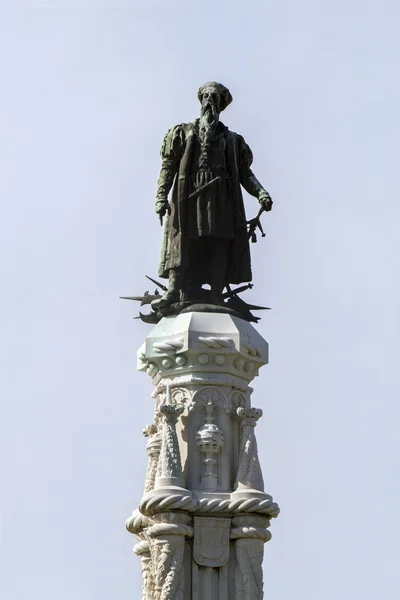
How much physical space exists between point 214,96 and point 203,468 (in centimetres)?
533

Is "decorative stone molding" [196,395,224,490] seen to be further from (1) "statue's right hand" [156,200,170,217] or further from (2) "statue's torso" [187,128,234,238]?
(1) "statue's right hand" [156,200,170,217]

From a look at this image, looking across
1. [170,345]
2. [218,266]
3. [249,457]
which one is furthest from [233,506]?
[218,266]

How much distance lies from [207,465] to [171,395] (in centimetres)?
114

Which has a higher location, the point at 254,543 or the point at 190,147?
the point at 190,147

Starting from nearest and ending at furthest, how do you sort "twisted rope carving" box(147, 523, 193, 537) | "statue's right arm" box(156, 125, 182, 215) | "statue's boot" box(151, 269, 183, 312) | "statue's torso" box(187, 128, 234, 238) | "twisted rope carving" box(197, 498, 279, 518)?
"twisted rope carving" box(147, 523, 193, 537) < "twisted rope carving" box(197, 498, 279, 518) < "statue's torso" box(187, 128, 234, 238) < "statue's boot" box(151, 269, 183, 312) < "statue's right arm" box(156, 125, 182, 215)

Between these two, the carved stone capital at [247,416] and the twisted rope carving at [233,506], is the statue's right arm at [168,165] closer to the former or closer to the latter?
the carved stone capital at [247,416]

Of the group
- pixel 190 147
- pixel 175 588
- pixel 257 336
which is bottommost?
pixel 175 588

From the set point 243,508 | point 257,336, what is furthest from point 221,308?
point 243,508

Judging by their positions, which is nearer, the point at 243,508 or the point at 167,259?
the point at 243,508

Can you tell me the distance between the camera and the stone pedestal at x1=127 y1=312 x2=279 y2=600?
90.8 feet

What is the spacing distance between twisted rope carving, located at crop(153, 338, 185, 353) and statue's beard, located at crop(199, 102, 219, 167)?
8.64 ft

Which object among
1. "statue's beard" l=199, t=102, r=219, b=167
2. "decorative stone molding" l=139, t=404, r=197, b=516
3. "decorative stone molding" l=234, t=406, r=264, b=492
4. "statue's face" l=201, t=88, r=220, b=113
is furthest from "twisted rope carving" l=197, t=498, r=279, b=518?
"statue's face" l=201, t=88, r=220, b=113

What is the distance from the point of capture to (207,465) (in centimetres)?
2825

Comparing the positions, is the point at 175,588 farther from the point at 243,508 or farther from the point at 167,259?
the point at 167,259
